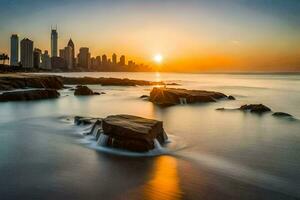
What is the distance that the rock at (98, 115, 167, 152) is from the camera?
14.1 m

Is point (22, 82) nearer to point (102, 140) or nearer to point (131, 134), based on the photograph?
point (102, 140)

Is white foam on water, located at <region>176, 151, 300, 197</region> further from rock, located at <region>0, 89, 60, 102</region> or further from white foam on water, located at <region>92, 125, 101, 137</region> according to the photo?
rock, located at <region>0, 89, 60, 102</region>

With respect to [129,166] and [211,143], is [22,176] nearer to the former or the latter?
[129,166]

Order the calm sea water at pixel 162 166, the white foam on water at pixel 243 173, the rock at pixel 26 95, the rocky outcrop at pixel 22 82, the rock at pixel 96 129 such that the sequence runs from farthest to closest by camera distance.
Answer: the rocky outcrop at pixel 22 82 → the rock at pixel 26 95 → the rock at pixel 96 129 → the white foam on water at pixel 243 173 → the calm sea water at pixel 162 166

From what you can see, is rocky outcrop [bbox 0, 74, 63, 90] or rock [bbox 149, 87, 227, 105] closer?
rock [bbox 149, 87, 227, 105]

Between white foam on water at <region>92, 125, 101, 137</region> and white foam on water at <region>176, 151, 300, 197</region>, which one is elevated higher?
white foam on water at <region>92, 125, 101, 137</region>

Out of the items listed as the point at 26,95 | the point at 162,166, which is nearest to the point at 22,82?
the point at 26,95

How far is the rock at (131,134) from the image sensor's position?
1412cm

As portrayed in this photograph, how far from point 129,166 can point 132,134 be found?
2.01m

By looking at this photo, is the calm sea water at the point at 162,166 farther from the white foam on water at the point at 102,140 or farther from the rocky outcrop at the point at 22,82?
the rocky outcrop at the point at 22,82

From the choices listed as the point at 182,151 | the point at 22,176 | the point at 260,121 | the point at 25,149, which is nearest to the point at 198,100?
the point at 260,121

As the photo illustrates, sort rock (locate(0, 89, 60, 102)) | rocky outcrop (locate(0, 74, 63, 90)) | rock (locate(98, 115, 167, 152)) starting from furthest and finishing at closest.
Answer: 1. rocky outcrop (locate(0, 74, 63, 90))
2. rock (locate(0, 89, 60, 102))
3. rock (locate(98, 115, 167, 152))

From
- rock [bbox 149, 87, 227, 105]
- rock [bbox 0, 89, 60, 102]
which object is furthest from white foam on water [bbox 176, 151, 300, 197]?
rock [bbox 0, 89, 60, 102]

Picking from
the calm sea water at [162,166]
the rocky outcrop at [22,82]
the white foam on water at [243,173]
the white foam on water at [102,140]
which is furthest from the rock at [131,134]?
the rocky outcrop at [22,82]
